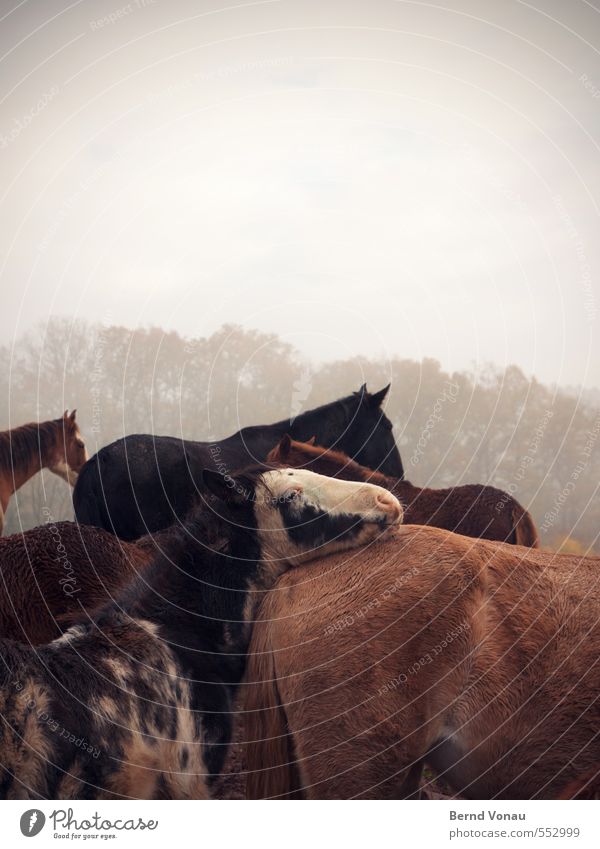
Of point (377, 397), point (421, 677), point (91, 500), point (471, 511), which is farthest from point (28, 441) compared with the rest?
point (421, 677)

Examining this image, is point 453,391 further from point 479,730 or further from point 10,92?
point 10,92

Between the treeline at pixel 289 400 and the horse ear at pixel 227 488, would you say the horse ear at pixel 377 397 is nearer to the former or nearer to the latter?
the treeline at pixel 289 400

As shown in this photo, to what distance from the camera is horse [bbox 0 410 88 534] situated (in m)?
4.91

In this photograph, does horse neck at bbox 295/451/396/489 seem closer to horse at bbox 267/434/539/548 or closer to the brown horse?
horse at bbox 267/434/539/548

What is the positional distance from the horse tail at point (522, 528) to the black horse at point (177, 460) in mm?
1075

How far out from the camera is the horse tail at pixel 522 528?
3963mm

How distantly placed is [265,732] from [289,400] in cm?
236

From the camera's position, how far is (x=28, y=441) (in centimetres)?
513

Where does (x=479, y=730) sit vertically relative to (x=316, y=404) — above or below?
below

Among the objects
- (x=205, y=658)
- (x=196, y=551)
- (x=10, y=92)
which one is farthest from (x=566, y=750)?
(x=10, y=92)

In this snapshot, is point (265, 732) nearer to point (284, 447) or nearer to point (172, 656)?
point (172, 656)

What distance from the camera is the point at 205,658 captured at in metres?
2.85

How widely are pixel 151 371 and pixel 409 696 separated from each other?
8.11ft
